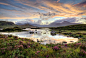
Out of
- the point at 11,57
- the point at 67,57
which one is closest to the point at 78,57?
the point at 67,57

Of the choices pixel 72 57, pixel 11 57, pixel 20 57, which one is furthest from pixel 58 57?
pixel 11 57

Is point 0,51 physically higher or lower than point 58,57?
higher

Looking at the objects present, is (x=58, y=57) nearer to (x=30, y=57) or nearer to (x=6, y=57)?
(x=30, y=57)

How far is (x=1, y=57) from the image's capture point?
21.0 ft

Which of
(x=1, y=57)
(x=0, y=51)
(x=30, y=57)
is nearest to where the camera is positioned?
(x=1, y=57)

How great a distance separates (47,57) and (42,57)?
0.58 metres

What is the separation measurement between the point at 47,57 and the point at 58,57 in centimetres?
126

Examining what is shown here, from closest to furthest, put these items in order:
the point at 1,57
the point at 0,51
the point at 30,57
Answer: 1. the point at 1,57
2. the point at 30,57
3. the point at 0,51

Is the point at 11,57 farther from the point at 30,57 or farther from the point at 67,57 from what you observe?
the point at 67,57

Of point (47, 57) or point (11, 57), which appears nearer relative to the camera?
point (11, 57)

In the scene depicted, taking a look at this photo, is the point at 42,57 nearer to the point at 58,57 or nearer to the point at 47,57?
the point at 47,57

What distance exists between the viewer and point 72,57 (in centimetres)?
712

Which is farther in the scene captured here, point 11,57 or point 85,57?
point 85,57

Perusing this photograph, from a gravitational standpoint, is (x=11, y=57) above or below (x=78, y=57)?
above
